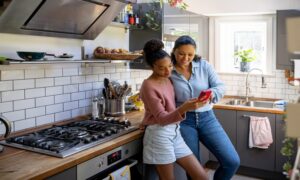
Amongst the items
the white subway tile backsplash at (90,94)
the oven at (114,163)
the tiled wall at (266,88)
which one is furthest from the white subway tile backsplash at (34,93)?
the tiled wall at (266,88)

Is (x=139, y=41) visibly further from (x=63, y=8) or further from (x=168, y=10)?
(x=63, y=8)

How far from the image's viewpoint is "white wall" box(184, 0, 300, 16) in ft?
12.6

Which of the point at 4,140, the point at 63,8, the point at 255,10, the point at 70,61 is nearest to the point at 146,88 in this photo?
the point at 70,61

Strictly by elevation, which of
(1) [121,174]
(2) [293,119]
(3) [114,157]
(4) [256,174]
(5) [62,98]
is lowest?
(4) [256,174]

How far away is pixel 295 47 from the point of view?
49 centimetres

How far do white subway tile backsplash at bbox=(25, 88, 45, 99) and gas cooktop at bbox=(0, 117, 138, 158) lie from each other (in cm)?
27

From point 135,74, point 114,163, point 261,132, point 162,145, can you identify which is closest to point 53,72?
point 114,163

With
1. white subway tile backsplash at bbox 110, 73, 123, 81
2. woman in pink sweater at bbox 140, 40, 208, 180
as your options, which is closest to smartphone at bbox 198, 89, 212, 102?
woman in pink sweater at bbox 140, 40, 208, 180

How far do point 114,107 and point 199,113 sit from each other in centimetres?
88

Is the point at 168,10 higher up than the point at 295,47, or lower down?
higher up

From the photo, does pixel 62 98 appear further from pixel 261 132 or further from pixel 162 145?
pixel 261 132

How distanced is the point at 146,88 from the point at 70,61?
2.05ft

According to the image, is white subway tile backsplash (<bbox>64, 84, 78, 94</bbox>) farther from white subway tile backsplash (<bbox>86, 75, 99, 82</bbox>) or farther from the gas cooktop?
the gas cooktop

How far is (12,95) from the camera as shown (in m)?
2.27
